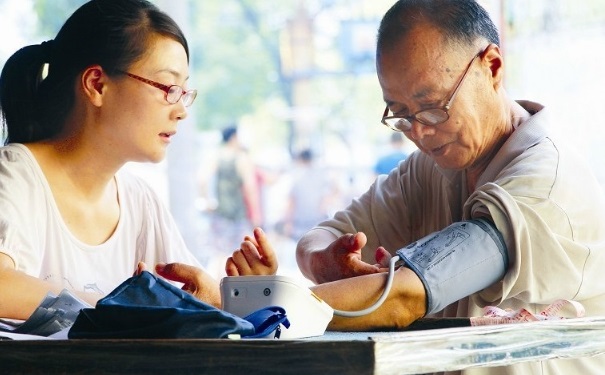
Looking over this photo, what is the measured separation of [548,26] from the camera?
6023 millimetres

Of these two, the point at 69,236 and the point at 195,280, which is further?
the point at 69,236

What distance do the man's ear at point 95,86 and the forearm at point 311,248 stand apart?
0.60 meters

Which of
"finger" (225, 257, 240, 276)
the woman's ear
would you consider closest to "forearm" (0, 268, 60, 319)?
"finger" (225, 257, 240, 276)

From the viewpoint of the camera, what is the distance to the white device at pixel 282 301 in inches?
59.3

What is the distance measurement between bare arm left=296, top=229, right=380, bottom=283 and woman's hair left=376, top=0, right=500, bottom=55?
0.45 meters

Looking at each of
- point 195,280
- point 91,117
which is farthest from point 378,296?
point 91,117

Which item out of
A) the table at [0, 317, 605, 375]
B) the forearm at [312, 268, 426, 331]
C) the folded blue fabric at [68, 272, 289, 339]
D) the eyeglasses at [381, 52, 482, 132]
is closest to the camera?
the table at [0, 317, 605, 375]

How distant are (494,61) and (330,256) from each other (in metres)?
0.56

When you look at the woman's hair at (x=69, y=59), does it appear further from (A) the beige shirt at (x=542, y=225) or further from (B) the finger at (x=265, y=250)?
(A) the beige shirt at (x=542, y=225)

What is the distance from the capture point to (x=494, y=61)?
2139mm

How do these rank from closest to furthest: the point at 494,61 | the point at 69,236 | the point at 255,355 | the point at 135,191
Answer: the point at 255,355 < the point at 494,61 < the point at 69,236 < the point at 135,191

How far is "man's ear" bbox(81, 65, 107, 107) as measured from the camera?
235 centimetres

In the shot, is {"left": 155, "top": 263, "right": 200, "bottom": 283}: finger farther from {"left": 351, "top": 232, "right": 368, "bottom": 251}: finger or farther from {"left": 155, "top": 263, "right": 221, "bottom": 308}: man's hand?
{"left": 351, "top": 232, "right": 368, "bottom": 251}: finger

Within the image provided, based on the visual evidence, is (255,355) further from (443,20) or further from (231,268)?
(443,20)
